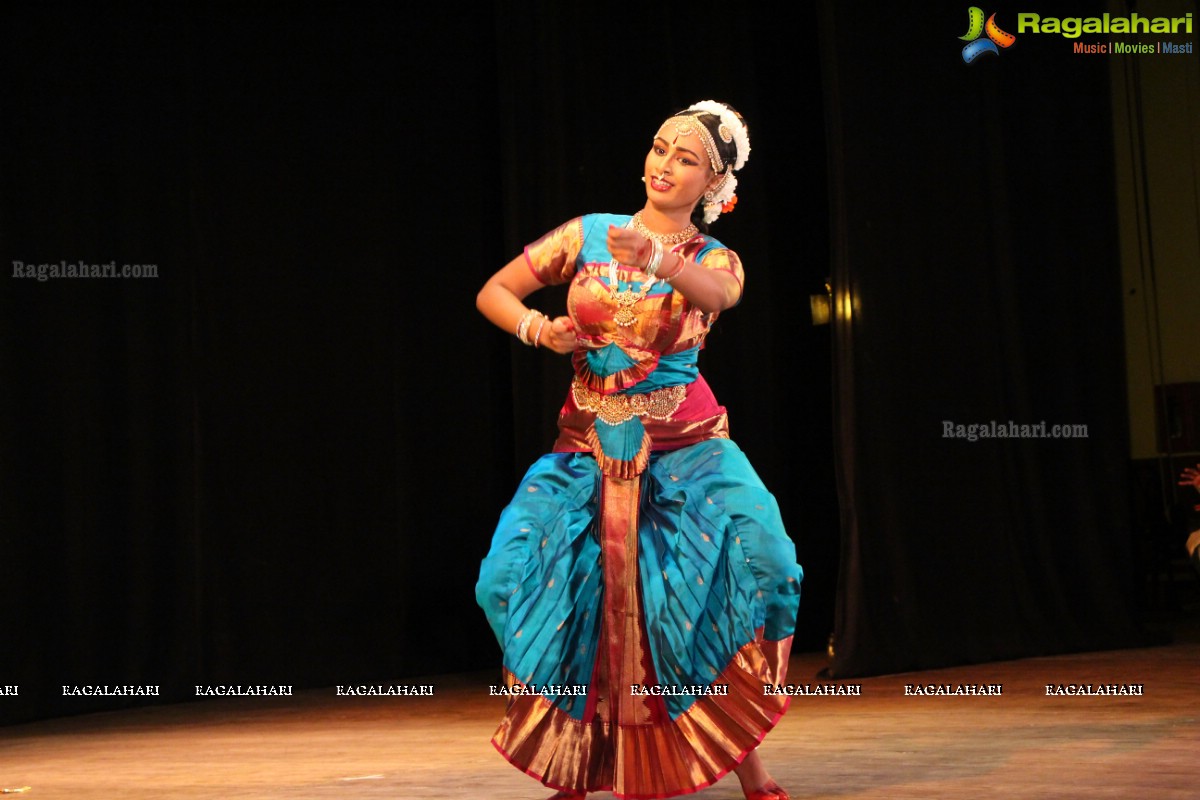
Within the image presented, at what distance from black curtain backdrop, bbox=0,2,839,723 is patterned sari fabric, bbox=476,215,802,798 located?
2637 millimetres

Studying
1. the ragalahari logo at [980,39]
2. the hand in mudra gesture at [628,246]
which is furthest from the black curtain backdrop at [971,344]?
the hand in mudra gesture at [628,246]

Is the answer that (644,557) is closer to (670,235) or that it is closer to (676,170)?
(670,235)

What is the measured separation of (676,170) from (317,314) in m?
3.04

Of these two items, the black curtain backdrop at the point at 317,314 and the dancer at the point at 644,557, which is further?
the black curtain backdrop at the point at 317,314

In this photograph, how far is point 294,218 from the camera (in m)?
5.66

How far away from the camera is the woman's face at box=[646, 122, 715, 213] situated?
2.90m

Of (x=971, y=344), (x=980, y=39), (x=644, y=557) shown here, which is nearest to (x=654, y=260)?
(x=644, y=557)

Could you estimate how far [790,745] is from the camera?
12.4 feet

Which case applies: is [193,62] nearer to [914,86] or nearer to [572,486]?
[914,86]

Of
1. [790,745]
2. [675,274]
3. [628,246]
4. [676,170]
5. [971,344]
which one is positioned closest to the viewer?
[628,246]

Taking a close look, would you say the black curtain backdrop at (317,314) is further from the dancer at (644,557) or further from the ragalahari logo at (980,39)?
the dancer at (644,557)

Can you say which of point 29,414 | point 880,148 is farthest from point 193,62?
point 880,148

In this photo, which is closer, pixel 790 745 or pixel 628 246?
pixel 628 246

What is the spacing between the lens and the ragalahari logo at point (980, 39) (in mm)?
5840
